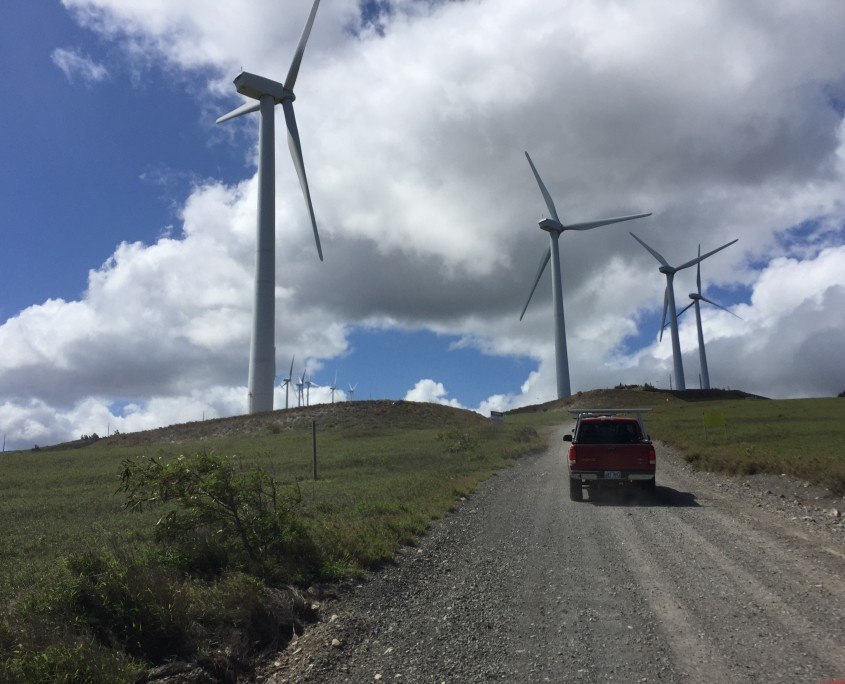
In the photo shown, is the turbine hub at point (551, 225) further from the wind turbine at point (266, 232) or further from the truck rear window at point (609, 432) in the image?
the truck rear window at point (609, 432)

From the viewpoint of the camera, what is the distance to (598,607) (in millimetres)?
7305

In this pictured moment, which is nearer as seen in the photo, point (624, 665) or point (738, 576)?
point (624, 665)

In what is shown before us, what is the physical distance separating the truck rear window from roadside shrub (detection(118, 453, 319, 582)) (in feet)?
31.6

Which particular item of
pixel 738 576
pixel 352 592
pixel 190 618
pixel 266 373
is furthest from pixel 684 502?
pixel 266 373

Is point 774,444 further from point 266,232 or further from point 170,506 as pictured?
point 266,232

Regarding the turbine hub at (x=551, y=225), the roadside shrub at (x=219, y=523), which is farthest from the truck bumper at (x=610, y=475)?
the turbine hub at (x=551, y=225)

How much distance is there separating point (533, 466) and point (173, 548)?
18.9m

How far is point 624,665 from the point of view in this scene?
565 centimetres

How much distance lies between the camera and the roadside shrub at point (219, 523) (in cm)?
889

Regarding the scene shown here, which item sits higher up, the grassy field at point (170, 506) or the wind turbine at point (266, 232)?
the wind turbine at point (266, 232)

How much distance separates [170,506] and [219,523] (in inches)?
332

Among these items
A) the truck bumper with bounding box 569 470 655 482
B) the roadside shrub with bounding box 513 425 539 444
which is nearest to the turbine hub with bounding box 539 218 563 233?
the roadside shrub with bounding box 513 425 539 444

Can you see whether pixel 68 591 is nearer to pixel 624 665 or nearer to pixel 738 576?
pixel 624 665

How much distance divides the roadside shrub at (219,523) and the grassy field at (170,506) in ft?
1.00
